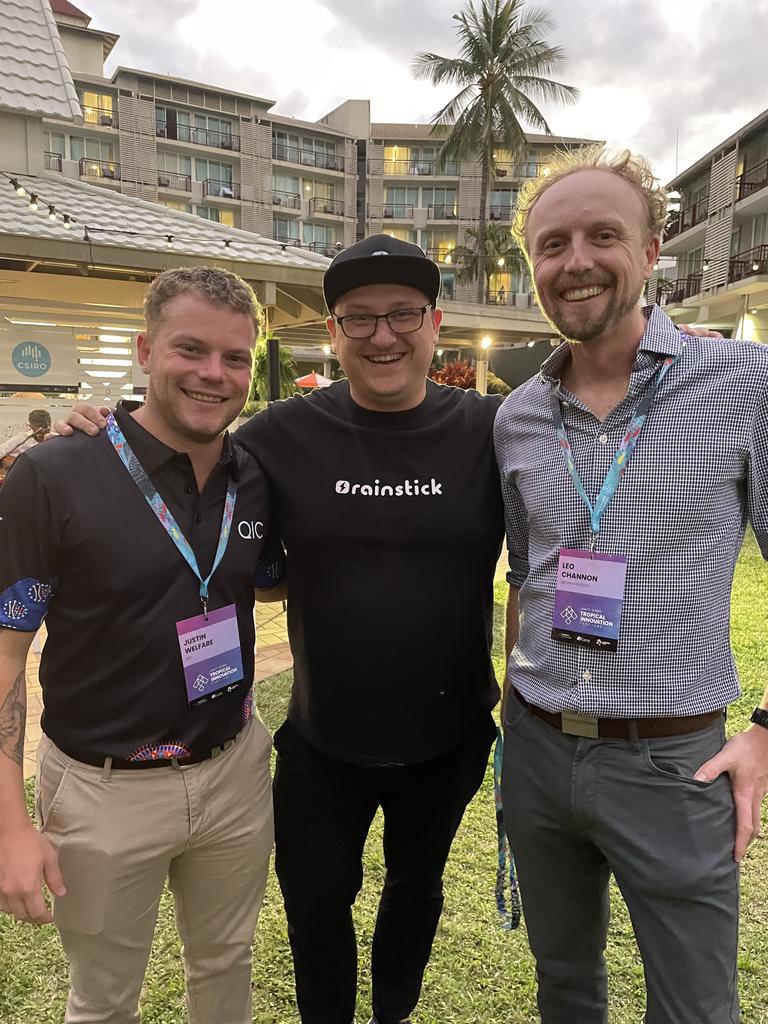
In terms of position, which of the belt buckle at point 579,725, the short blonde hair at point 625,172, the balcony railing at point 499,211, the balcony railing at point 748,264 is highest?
the balcony railing at point 499,211

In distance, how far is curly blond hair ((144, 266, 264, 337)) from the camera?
1.72 metres

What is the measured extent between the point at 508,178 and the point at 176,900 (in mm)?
54199

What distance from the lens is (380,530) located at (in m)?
1.91

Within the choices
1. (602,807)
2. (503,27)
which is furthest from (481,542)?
(503,27)

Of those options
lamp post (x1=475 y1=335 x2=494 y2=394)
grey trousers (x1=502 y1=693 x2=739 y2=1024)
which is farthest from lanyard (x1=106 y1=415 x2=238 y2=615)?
lamp post (x1=475 y1=335 x2=494 y2=394)

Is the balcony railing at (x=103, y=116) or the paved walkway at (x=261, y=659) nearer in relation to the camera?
the paved walkway at (x=261, y=659)

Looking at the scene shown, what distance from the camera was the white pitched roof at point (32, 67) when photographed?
7.91 meters

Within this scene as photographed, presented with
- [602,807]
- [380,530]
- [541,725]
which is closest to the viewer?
[602,807]

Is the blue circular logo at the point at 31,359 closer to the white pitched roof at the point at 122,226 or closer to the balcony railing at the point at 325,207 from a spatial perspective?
the white pitched roof at the point at 122,226

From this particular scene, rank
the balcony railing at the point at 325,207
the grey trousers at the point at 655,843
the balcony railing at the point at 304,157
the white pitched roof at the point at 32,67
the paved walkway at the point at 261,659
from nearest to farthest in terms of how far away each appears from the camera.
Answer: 1. the grey trousers at the point at 655,843
2. the paved walkway at the point at 261,659
3. the white pitched roof at the point at 32,67
4. the balcony railing at the point at 304,157
5. the balcony railing at the point at 325,207

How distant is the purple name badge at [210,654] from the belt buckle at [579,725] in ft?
2.71

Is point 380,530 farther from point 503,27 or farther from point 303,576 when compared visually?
point 503,27

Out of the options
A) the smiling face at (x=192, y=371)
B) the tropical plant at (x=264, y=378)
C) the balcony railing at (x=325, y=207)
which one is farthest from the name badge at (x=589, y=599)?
the balcony railing at (x=325, y=207)

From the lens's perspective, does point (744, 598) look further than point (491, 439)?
Yes
